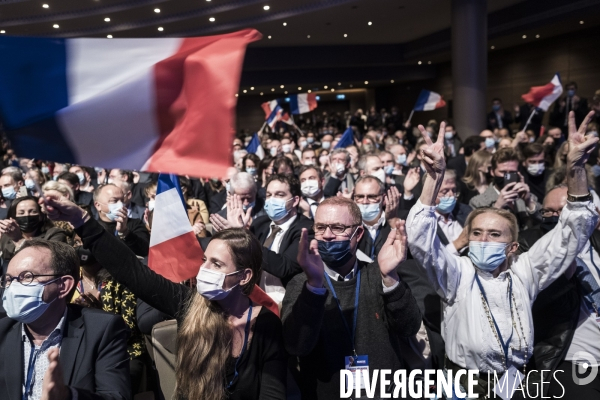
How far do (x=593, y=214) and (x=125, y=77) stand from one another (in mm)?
2507

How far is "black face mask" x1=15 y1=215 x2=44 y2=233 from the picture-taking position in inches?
172

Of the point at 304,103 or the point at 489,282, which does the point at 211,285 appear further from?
the point at 304,103

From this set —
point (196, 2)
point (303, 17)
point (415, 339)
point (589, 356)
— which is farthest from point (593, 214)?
point (303, 17)

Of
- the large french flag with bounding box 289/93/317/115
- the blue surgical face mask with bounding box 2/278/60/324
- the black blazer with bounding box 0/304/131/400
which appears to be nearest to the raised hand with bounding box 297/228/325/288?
the black blazer with bounding box 0/304/131/400

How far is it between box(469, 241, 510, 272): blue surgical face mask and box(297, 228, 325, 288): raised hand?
100 cm

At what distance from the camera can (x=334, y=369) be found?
2.62m

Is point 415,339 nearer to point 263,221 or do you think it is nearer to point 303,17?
point 263,221

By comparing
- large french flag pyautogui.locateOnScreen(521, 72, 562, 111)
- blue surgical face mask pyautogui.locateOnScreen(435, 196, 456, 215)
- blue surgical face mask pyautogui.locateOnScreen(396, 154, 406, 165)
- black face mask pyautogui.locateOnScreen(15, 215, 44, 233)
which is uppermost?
large french flag pyautogui.locateOnScreen(521, 72, 562, 111)

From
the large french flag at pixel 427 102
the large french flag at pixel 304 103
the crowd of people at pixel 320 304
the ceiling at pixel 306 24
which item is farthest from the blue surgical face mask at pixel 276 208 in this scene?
the ceiling at pixel 306 24

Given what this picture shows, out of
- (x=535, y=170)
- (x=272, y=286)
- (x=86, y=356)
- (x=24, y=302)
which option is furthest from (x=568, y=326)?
(x=535, y=170)

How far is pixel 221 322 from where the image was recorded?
8.00 feet

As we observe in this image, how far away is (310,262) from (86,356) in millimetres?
1047

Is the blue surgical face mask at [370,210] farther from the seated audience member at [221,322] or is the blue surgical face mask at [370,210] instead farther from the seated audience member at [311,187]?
the seated audience member at [221,322]

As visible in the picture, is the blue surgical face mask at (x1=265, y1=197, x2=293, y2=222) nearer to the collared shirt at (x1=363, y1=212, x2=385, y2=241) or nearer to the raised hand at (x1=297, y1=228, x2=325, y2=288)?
the collared shirt at (x1=363, y1=212, x2=385, y2=241)
